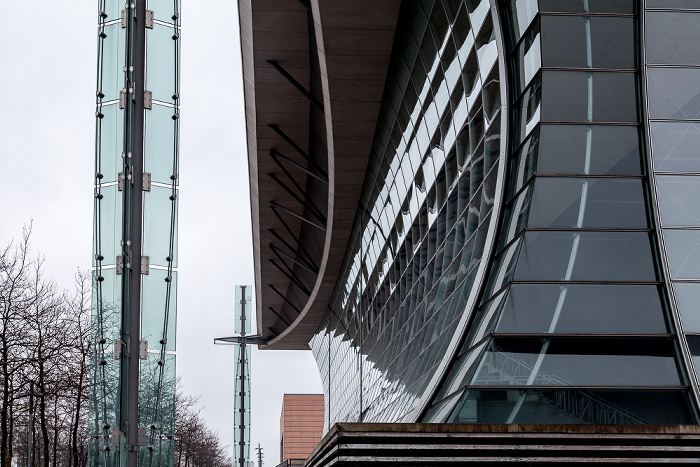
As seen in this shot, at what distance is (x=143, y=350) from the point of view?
417 inches

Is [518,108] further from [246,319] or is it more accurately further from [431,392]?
[246,319]

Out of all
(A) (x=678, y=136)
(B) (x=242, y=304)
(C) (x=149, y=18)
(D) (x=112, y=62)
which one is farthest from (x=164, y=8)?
(B) (x=242, y=304)

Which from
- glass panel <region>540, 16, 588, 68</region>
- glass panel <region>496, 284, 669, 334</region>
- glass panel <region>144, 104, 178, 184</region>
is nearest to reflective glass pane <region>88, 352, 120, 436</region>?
glass panel <region>144, 104, 178, 184</region>

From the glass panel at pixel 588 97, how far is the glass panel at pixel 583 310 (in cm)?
270

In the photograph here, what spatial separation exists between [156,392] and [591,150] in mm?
7480

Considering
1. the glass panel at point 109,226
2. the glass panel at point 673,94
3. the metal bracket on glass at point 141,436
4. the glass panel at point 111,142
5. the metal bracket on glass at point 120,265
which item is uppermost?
the glass panel at point 673,94

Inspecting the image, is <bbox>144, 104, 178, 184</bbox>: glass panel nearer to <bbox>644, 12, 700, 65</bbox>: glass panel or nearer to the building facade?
<bbox>644, 12, 700, 65</bbox>: glass panel

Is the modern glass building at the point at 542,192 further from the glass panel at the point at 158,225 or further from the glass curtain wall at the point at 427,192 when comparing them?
the glass panel at the point at 158,225

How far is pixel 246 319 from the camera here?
2398 inches

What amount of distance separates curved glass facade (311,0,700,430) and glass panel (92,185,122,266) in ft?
16.1

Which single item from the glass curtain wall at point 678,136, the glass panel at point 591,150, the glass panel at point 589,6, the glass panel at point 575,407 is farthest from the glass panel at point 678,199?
the glass panel at point 575,407

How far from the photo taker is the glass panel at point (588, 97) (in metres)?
14.7

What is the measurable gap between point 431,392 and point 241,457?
141ft

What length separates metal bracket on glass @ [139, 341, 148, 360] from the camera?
415 inches
